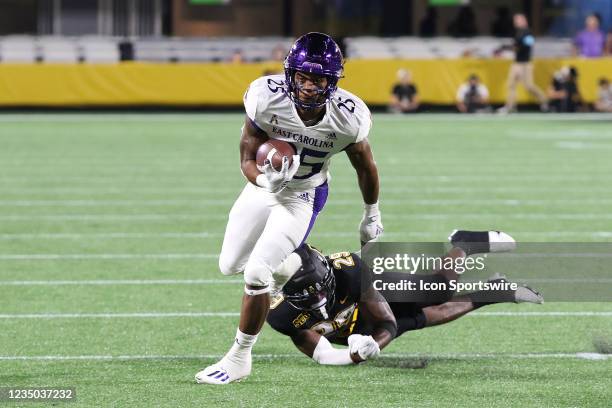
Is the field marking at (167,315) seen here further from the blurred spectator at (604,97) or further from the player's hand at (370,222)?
the blurred spectator at (604,97)

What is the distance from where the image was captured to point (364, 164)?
19.6 feet

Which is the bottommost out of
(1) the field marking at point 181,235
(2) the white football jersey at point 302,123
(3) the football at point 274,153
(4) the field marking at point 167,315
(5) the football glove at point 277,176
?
(1) the field marking at point 181,235

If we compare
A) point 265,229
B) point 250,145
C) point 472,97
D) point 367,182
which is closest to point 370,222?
point 367,182

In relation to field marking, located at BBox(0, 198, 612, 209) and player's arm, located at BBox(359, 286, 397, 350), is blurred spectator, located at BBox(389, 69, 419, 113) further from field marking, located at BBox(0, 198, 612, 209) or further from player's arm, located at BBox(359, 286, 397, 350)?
player's arm, located at BBox(359, 286, 397, 350)

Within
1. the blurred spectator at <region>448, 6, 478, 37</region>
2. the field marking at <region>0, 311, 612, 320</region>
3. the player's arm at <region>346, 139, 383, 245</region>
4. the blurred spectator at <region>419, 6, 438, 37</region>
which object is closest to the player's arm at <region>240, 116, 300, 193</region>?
the player's arm at <region>346, 139, 383, 245</region>

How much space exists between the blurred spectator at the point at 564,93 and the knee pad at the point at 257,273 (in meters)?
18.0

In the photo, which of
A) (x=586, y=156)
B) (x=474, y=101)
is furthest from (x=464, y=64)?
(x=586, y=156)

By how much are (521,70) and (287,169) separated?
1760 cm

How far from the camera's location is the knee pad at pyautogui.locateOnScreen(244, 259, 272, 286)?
→ 5.52 m

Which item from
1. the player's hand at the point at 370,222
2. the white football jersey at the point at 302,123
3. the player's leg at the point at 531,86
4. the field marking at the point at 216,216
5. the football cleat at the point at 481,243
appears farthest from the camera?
the player's leg at the point at 531,86

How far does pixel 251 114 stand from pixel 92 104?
17.7 m

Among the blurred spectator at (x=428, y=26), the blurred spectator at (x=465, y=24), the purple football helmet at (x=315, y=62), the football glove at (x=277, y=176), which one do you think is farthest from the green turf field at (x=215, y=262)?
the blurred spectator at (x=465, y=24)

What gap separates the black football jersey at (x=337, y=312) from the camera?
235 inches

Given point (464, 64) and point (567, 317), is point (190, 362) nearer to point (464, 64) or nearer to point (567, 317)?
point (567, 317)
